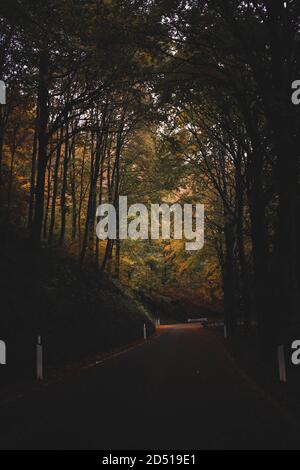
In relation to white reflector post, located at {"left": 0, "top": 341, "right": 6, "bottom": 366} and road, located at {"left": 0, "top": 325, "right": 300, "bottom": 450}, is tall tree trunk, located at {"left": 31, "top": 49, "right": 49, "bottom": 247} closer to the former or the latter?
white reflector post, located at {"left": 0, "top": 341, "right": 6, "bottom": 366}

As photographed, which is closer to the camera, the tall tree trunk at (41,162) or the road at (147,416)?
the road at (147,416)

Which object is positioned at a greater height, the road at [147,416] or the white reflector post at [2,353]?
the white reflector post at [2,353]

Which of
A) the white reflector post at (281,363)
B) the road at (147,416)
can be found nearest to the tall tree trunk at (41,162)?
the road at (147,416)

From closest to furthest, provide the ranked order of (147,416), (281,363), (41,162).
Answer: (147,416), (281,363), (41,162)

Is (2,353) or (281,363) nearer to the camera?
(281,363)

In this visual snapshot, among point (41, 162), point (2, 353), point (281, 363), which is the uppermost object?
point (41, 162)

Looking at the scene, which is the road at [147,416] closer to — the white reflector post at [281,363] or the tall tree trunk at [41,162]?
the white reflector post at [281,363]

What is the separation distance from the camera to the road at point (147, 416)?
6102mm

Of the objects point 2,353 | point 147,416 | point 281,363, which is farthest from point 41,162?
point 147,416

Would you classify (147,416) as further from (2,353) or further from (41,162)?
(41,162)

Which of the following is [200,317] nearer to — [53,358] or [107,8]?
[53,358]

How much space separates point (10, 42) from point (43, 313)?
8594 millimetres

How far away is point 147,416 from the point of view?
301 inches

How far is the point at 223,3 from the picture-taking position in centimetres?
1156
